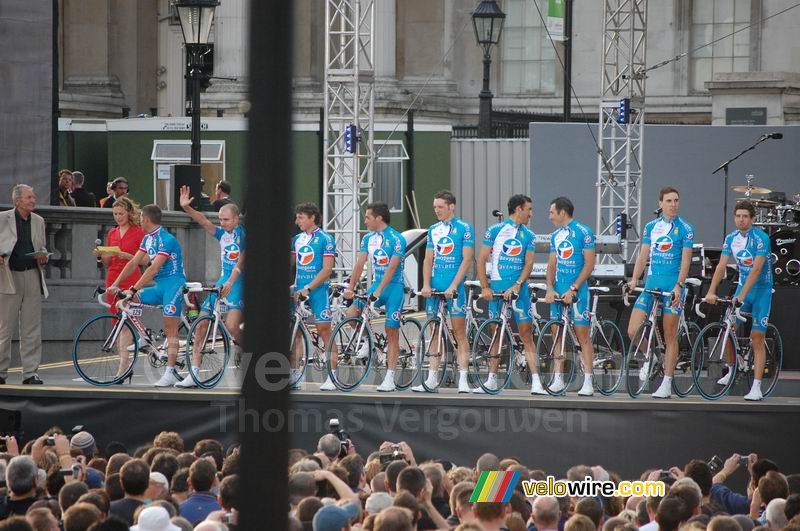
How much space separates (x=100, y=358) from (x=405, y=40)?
2258cm

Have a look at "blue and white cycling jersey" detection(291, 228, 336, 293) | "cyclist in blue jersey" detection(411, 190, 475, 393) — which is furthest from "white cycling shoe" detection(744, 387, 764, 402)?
"blue and white cycling jersey" detection(291, 228, 336, 293)

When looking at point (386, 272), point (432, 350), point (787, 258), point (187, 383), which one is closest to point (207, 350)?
point (187, 383)

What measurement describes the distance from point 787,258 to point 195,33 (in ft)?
28.4

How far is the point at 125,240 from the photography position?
613 inches

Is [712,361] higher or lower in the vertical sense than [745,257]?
lower

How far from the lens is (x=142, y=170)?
99.0 feet

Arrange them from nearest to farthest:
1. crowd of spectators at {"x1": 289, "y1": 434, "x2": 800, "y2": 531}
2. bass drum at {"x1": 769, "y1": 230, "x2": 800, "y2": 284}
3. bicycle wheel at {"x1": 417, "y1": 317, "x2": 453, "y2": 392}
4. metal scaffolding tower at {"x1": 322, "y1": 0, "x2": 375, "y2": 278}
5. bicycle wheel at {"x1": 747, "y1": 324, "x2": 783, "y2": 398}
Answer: crowd of spectators at {"x1": 289, "y1": 434, "x2": 800, "y2": 531} → bicycle wheel at {"x1": 747, "y1": 324, "x2": 783, "y2": 398} → bicycle wheel at {"x1": 417, "y1": 317, "x2": 453, "y2": 392} → bass drum at {"x1": 769, "y1": 230, "x2": 800, "y2": 284} → metal scaffolding tower at {"x1": 322, "y1": 0, "x2": 375, "y2": 278}

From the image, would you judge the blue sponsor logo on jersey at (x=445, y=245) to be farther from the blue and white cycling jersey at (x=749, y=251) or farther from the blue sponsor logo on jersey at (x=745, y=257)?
the blue sponsor logo on jersey at (x=745, y=257)

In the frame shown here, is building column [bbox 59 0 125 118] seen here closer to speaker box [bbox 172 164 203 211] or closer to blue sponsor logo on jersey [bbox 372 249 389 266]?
speaker box [bbox 172 164 203 211]

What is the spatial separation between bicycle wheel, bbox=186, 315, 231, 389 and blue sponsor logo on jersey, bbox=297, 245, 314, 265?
46.8 inches

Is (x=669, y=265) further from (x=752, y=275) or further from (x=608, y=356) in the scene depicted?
(x=608, y=356)

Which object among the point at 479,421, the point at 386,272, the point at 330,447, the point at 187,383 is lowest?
the point at 479,421

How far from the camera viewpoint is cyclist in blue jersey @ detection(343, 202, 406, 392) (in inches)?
599

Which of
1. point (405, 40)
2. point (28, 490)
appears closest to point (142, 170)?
point (405, 40)
